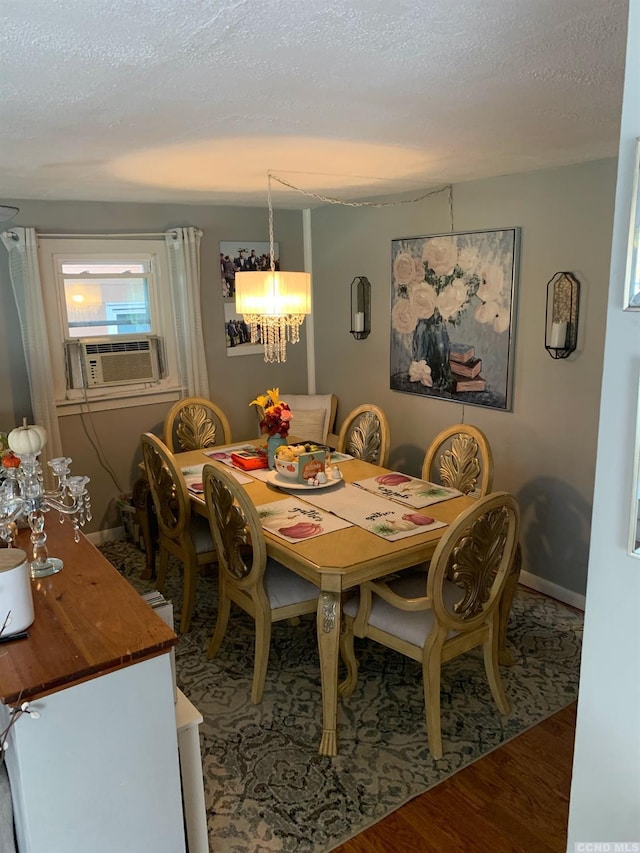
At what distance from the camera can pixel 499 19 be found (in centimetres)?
132

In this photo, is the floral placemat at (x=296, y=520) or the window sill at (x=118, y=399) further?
the window sill at (x=118, y=399)

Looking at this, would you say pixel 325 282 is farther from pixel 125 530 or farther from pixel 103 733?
A: pixel 103 733

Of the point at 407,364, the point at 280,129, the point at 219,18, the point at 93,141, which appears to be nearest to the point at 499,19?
the point at 219,18

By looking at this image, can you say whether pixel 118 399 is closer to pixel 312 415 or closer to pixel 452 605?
pixel 312 415

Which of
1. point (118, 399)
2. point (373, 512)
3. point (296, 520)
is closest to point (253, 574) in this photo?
point (296, 520)

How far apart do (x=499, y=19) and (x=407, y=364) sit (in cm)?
308

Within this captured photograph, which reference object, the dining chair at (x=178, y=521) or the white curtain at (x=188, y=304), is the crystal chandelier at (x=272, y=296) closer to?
the dining chair at (x=178, y=521)

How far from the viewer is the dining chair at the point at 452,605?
235 cm

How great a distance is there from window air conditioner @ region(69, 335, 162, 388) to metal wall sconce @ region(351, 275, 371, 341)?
4.65 ft

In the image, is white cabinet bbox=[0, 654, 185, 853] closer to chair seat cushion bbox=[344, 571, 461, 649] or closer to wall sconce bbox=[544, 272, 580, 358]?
chair seat cushion bbox=[344, 571, 461, 649]

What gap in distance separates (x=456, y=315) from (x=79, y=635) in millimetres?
3006

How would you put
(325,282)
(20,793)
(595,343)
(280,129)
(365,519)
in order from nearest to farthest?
1. (20,793)
2. (280,129)
3. (365,519)
4. (595,343)
5. (325,282)

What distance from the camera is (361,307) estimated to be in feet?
15.3

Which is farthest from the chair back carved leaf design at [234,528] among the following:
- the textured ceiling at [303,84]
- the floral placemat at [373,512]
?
the textured ceiling at [303,84]
